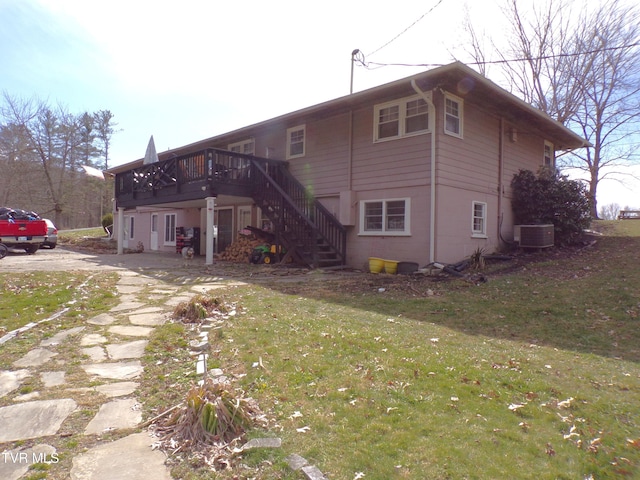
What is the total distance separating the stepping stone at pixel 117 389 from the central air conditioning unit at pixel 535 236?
11.3 meters

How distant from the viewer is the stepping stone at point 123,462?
77.7 inches

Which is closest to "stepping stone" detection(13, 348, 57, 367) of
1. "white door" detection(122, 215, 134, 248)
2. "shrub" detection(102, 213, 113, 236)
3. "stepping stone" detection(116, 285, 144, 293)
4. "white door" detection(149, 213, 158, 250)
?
"stepping stone" detection(116, 285, 144, 293)

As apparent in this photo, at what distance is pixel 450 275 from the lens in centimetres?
903

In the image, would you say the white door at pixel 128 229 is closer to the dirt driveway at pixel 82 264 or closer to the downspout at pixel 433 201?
the dirt driveway at pixel 82 264

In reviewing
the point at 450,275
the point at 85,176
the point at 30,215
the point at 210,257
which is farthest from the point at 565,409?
the point at 85,176

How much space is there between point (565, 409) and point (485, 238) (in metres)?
9.47

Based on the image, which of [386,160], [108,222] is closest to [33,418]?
[386,160]

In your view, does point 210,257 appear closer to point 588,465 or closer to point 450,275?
point 450,275

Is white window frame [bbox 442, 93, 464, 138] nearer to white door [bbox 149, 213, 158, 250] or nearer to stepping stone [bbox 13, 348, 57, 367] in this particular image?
stepping stone [bbox 13, 348, 57, 367]

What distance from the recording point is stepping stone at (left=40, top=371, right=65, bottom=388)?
307 cm

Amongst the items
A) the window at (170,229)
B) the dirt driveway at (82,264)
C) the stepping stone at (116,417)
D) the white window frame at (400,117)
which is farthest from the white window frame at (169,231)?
the stepping stone at (116,417)

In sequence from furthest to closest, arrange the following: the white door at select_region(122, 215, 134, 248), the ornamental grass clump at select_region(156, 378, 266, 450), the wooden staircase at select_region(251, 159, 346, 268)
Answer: the white door at select_region(122, 215, 134, 248) < the wooden staircase at select_region(251, 159, 346, 268) < the ornamental grass clump at select_region(156, 378, 266, 450)

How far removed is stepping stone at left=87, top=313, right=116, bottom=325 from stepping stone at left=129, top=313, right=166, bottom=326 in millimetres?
229

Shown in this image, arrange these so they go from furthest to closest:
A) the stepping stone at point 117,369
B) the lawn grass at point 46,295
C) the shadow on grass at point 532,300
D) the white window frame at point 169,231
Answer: the white window frame at point 169,231 < the lawn grass at point 46,295 < the shadow on grass at point 532,300 < the stepping stone at point 117,369
